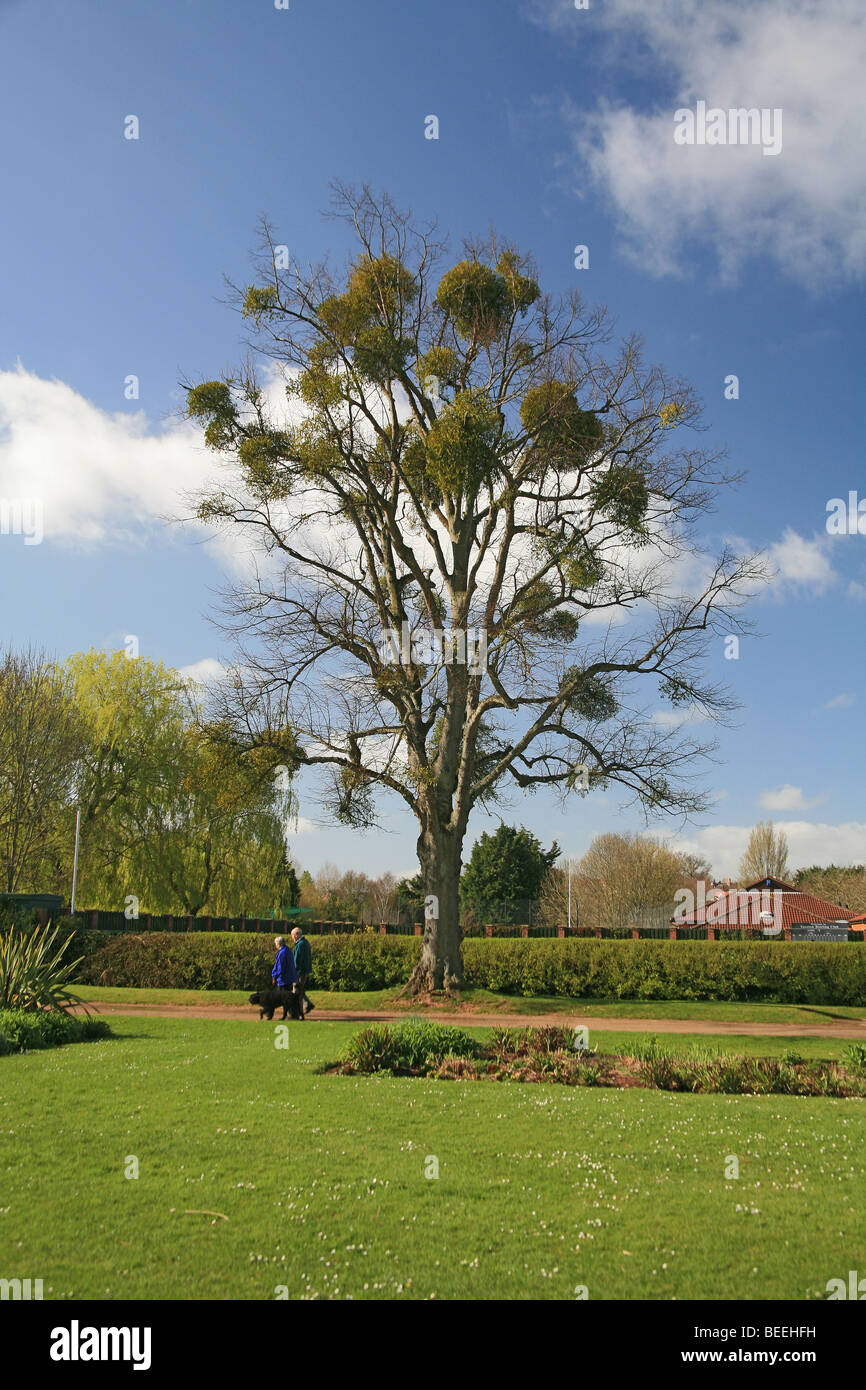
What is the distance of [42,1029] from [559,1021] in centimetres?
961

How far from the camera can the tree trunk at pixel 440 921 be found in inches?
782

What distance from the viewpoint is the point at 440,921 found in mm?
19906

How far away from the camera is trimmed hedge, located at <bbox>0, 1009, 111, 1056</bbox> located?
11.7 meters

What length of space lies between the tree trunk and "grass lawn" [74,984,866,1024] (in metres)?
0.56

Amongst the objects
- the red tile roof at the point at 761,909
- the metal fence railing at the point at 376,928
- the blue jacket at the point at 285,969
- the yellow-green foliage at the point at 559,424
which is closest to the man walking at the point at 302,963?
the blue jacket at the point at 285,969

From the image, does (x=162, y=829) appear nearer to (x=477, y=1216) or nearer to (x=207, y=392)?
(x=207, y=392)

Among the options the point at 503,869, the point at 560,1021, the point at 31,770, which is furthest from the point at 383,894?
the point at 560,1021

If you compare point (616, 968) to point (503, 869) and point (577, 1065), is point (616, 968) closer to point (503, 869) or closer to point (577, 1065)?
point (577, 1065)

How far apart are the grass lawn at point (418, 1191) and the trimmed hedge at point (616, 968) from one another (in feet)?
45.1

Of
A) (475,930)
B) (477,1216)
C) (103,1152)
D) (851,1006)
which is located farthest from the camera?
(475,930)

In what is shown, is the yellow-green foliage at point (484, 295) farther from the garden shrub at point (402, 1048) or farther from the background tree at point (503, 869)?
the background tree at point (503, 869)
